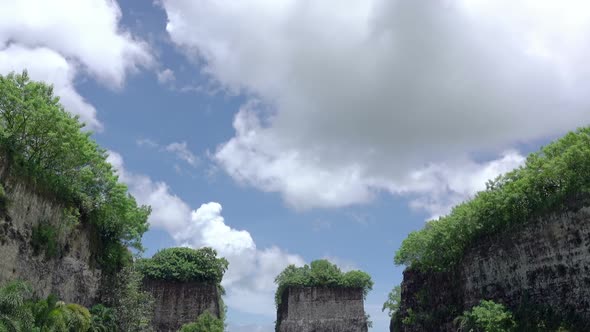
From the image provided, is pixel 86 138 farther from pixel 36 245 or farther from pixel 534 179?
pixel 534 179

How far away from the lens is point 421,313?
100 ft

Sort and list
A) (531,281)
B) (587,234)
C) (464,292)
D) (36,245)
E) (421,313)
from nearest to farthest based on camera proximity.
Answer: (587,234), (36,245), (531,281), (464,292), (421,313)

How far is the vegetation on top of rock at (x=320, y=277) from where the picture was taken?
49.4 metres

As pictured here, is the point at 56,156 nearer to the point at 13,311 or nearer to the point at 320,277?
the point at 13,311

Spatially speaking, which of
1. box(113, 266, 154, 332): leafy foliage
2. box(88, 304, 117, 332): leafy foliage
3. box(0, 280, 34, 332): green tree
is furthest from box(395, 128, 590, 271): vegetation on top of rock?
box(0, 280, 34, 332): green tree

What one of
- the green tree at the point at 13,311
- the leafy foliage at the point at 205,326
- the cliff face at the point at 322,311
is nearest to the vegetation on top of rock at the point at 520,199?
the leafy foliage at the point at 205,326

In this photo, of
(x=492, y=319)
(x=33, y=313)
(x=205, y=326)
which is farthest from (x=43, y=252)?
(x=492, y=319)

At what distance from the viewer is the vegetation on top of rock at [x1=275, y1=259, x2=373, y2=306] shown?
49.4m

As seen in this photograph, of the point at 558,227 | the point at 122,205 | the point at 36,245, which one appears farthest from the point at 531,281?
the point at 36,245

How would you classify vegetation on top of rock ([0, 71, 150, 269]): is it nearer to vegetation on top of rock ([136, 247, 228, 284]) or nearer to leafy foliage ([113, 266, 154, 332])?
leafy foliage ([113, 266, 154, 332])

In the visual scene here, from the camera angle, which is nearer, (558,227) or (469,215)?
(558,227)

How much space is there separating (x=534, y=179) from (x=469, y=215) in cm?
476

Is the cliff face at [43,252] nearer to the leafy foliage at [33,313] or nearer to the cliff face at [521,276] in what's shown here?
the leafy foliage at [33,313]

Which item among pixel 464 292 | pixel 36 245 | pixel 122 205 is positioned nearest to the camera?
pixel 36 245
